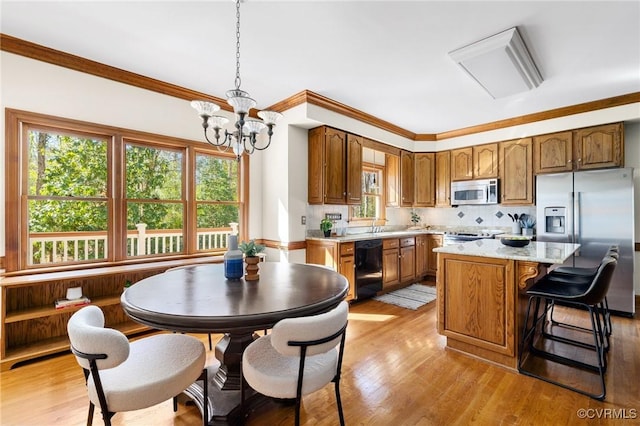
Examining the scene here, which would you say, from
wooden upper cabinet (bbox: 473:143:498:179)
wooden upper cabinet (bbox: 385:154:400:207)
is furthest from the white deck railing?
wooden upper cabinet (bbox: 473:143:498:179)

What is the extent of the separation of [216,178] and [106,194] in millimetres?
1241

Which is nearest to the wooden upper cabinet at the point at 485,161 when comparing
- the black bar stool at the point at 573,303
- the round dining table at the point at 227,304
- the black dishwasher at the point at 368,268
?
the black dishwasher at the point at 368,268

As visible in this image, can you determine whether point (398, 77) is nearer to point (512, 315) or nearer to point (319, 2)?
point (319, 2)

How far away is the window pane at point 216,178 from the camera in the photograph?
148 inches

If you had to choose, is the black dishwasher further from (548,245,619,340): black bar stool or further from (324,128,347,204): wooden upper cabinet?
(548,245,619,340): black bar stool

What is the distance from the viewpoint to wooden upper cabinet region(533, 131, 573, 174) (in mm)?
4137

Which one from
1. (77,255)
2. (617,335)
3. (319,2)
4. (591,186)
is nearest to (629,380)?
(617,335)

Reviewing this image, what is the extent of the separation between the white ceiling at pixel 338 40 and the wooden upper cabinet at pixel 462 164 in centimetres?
168

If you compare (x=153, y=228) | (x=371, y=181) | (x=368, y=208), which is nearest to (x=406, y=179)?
(x=371, y=181)

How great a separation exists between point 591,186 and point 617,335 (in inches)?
70.7

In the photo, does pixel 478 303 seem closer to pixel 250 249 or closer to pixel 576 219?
pixel 250 249

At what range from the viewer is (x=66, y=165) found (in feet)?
9.41

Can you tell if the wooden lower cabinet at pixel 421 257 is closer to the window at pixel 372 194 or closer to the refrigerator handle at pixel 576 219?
the window at pixel 372 194

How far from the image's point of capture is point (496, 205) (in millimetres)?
5164
